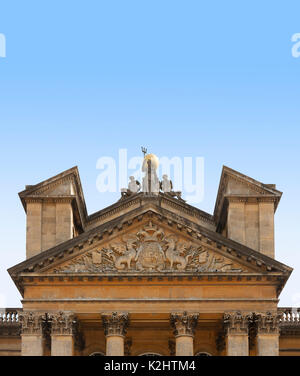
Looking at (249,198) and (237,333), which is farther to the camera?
(249,198)

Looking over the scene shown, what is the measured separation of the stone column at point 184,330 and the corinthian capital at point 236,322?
1.46m

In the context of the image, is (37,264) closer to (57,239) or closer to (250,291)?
(57,239)

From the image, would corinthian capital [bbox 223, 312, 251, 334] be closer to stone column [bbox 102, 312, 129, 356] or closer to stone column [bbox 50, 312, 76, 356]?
stone column [bbox 102, 312, 129, 356]

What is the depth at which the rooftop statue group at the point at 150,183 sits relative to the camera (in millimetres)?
75188

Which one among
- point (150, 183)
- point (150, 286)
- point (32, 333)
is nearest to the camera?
point (32, 333)

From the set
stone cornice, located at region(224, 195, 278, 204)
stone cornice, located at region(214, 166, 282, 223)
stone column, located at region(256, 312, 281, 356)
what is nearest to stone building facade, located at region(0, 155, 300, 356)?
stone column, located at region(256, 312, 281, 356)

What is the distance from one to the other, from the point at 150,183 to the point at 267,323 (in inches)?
547

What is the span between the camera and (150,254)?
213ft

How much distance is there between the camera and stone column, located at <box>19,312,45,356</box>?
63531 mm

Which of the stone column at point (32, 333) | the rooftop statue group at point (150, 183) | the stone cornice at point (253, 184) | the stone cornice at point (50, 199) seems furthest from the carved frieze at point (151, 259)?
the rooftop statue group at point (150, 183)

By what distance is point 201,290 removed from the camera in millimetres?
64688

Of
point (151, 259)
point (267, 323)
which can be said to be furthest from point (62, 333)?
point (267, 323)

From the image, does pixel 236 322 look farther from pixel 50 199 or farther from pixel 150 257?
pixel 50 199

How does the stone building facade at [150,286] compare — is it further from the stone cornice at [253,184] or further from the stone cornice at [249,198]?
the stone cornice at [253,184]
